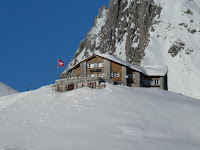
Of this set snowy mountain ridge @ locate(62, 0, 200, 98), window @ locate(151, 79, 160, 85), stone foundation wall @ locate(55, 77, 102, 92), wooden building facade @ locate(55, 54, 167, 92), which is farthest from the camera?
snowy mountain ridge @ locate(62, 0, 200, 98)

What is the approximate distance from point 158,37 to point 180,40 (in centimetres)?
876

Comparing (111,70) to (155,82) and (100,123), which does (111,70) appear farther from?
(100,123)

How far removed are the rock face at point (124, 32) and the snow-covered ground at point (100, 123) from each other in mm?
71703

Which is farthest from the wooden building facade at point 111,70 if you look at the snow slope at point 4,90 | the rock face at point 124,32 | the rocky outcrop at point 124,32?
the rock face at point 124,32

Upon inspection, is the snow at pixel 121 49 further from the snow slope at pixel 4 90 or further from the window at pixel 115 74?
the window at pixel 115 74

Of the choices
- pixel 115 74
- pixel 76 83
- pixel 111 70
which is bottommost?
pixel 76 83

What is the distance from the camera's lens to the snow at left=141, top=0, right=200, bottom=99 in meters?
88.9

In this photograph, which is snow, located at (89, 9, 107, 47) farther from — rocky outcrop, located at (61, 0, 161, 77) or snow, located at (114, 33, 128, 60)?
snow, located at (114, 33, 128, 60)

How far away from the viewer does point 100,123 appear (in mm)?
21438

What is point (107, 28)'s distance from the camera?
5404 inches

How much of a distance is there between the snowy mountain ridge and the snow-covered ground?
199ft

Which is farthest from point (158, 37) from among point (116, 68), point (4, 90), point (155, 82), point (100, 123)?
point (100, 123)

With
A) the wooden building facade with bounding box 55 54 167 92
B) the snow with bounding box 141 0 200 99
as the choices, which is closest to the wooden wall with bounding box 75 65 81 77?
the wooden building facade with bounding box 55 54 167 92

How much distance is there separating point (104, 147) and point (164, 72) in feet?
122
